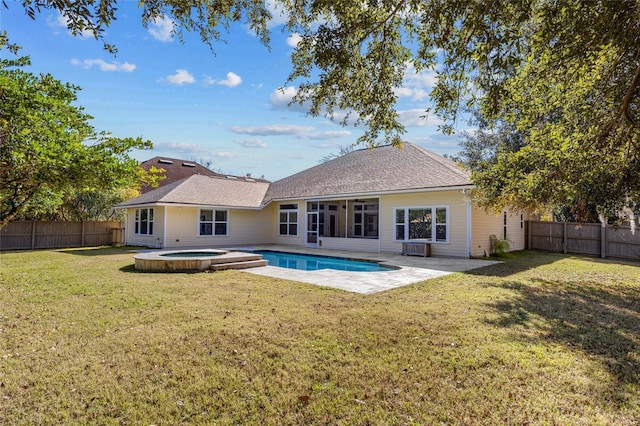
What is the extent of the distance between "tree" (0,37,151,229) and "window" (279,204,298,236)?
15945 mm

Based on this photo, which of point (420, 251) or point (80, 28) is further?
point (420, 251)

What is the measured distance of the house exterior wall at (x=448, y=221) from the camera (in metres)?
13.8

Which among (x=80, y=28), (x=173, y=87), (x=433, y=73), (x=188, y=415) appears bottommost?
(x=188, y=415)

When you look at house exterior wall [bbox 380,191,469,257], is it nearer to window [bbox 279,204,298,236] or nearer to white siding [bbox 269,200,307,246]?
white siding [bbox 269,200,307,246]

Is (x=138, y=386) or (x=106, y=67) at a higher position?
(x=106, y=67)

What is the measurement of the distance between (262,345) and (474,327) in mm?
2986

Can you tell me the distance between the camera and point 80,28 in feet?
10.5

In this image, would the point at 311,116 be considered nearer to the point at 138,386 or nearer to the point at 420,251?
the point at 138,386

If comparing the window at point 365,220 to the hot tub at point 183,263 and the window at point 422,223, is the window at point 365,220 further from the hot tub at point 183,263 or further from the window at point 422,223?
the hot tub at point 183,263

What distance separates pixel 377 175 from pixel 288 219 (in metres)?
6.31

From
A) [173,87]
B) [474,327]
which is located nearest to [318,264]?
[173,87]

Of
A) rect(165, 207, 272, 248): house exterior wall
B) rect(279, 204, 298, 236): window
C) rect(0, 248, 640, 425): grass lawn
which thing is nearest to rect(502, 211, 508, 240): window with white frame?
rect(0, 248, 640, 425): grass lawn

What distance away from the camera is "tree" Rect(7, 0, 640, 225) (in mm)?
3936

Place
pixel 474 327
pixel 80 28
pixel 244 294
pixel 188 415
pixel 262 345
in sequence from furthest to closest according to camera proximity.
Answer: pixel 244 294, pixel 474 327, pixel 262 345, pixel 80 28, pixel 188 415
